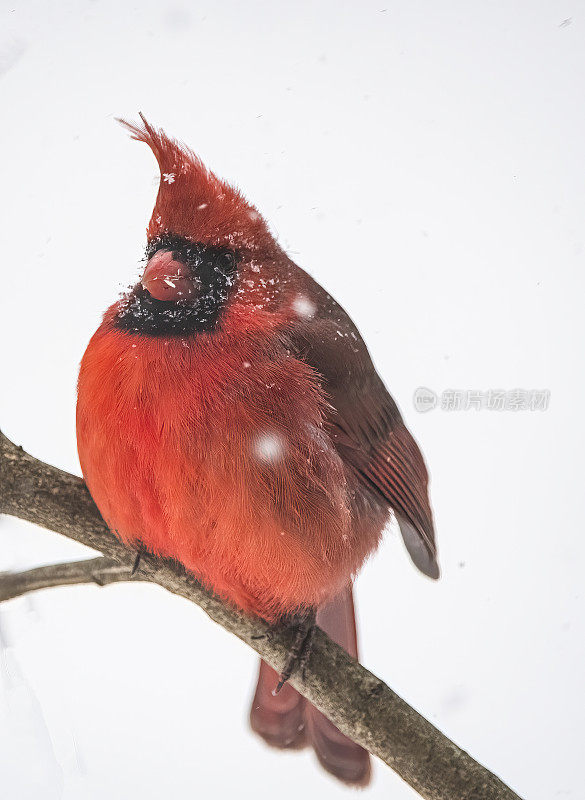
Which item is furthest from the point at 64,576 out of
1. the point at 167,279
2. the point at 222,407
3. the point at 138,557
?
the point at 167,279

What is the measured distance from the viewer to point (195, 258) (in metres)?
1.18

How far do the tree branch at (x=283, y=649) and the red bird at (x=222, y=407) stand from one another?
101 mm

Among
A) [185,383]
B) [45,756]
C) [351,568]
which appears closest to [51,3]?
[185,383]

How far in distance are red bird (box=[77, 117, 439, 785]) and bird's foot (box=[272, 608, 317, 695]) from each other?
73mm

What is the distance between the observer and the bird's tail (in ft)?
5.47

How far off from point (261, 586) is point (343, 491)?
211 mm

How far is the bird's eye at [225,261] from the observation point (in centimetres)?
119

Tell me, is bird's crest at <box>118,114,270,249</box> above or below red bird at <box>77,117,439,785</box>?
above

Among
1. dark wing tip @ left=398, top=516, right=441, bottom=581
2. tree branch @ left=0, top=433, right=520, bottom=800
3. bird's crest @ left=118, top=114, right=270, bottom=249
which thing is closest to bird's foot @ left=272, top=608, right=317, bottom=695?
tree branch @ left=0, top=433, right=520, bottom=800

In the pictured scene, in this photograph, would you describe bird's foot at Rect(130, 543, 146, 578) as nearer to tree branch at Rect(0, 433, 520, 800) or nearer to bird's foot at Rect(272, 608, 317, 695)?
tree branch at Rect(0, 433, 520, 800)

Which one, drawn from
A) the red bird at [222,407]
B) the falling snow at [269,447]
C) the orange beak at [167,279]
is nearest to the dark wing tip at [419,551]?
the red bird at [222,407]

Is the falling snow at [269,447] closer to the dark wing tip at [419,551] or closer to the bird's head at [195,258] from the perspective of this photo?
the bird's head at [195,258]

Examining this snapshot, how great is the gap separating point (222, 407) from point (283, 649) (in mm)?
485

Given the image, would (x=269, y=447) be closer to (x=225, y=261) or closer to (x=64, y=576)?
(x=225, y=261)
